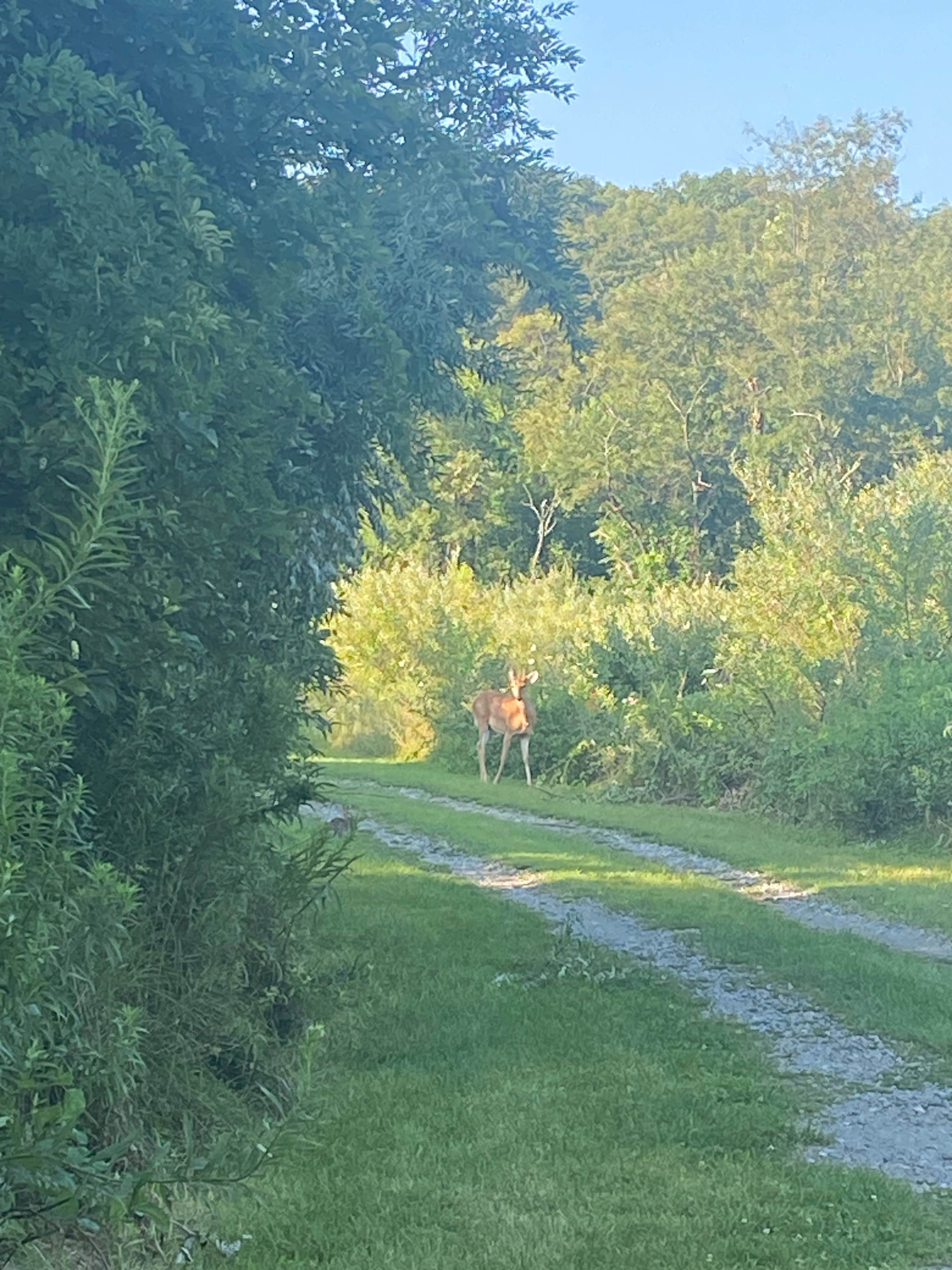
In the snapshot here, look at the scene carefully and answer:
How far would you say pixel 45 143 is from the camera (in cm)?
607

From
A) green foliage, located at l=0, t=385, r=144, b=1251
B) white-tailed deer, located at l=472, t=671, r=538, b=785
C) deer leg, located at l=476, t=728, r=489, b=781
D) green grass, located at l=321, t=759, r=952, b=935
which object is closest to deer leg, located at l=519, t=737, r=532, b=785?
white-tailed deer, located at l=472, t=671, r=538, b=785

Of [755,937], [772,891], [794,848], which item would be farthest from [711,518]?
[755,937]

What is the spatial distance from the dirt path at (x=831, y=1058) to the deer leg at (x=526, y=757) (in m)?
11.8

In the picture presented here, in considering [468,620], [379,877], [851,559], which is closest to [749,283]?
[468,620]

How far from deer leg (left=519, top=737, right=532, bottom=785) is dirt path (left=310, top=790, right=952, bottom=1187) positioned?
11.8 meters

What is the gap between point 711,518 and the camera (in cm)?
4703

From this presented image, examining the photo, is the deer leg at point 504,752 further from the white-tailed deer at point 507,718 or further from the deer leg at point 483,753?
the deer leg at point 483,753

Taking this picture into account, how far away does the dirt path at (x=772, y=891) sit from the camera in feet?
38.9

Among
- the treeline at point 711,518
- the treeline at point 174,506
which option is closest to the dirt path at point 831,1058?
the treeline at point 174,506

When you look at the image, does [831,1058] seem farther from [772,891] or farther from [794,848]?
[794,848]

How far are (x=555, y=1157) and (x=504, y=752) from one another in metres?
19.1

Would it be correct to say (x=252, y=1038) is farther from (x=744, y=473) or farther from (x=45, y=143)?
(x=744, y=473)

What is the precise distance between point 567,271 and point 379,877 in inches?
245

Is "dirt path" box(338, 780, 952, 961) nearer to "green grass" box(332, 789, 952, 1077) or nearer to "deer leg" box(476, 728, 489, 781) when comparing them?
"green grass" box(332, 789, 952, 1077)
